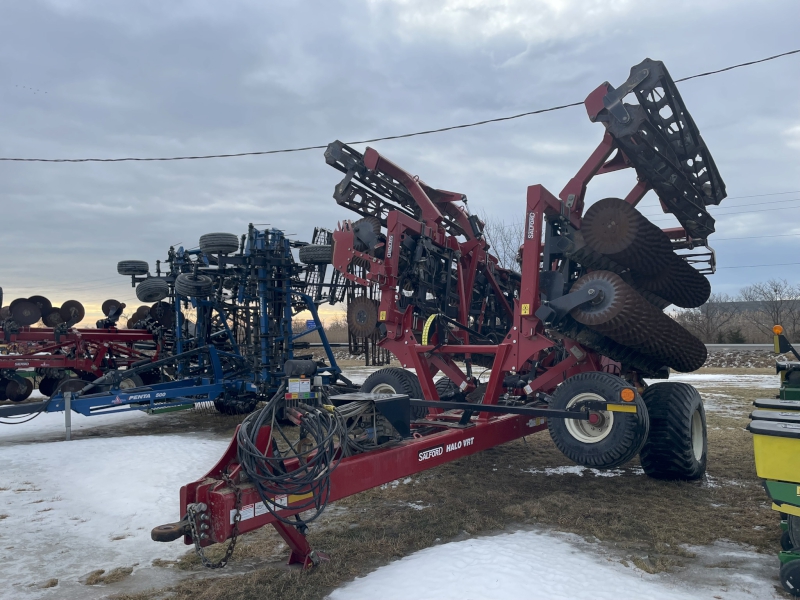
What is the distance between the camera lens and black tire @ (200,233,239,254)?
10555 mm

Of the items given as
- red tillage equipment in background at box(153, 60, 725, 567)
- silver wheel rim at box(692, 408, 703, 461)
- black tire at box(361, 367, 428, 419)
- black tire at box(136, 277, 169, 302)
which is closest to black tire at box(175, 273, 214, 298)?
black tire at box(136, 277, 169, 302)

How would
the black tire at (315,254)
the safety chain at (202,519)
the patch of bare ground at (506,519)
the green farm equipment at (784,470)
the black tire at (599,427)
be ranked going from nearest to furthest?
the safety chain at (202,519) < the green farm equipment at (784,470) < the patch of bare ground at (506,519) < the black tire at (599,427) < the black tire at (315,254)

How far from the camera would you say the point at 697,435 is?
21.7 feet

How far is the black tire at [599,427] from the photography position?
5430mm

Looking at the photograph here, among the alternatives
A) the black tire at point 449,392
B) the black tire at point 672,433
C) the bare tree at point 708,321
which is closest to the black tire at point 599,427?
the black tire at point 672,433

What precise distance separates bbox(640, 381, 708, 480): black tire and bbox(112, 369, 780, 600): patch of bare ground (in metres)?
0.19

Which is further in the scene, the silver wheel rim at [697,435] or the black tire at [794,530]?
the silver wheel rim at [697,435]

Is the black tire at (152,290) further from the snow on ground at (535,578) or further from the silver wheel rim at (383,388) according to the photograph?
the snow on ground at (535,578)

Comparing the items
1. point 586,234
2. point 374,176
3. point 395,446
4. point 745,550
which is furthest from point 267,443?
point 374,176

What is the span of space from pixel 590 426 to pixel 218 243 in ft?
23.8

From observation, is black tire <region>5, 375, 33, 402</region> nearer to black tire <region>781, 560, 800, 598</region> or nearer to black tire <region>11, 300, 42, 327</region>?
black tire <region>11, 300, 42, 327</region>

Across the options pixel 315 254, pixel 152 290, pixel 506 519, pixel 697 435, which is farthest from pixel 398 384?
pixel 152 290

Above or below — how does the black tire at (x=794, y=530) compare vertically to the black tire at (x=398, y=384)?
below

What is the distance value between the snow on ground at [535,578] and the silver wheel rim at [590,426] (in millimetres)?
1309
